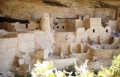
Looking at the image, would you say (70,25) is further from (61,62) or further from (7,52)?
(7,52)

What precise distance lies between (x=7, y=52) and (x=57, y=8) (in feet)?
19.7

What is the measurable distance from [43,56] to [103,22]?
24.1 ft

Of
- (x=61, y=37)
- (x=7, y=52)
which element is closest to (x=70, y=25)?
(x=61, y=37)

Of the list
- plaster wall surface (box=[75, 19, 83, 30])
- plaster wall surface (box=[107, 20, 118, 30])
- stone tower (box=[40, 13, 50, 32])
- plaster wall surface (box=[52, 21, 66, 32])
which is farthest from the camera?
plaster wall surface (box=[107, 20, 118, 30])

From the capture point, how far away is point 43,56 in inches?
441

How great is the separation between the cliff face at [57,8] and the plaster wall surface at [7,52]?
152 inches

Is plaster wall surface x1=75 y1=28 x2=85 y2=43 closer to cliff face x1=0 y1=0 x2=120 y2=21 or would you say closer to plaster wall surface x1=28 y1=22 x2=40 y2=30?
cliff face x1=0 y1=0 x2=120 y2=21

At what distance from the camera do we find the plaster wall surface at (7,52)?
10547 millimetres

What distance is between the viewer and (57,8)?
50.6 feet

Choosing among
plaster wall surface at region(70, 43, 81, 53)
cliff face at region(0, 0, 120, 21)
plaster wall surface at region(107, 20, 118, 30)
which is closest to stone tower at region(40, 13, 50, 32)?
cliff face at region(0, 0, 120, 21)

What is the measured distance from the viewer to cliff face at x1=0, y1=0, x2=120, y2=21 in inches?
559

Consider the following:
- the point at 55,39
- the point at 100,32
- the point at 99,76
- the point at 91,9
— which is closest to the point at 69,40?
the point at 55,39

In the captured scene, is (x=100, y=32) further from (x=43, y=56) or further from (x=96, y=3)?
(x=43, y=56)

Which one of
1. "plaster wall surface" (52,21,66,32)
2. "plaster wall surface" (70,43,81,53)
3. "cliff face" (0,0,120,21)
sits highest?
"cliff face" (0,0,120,21)
